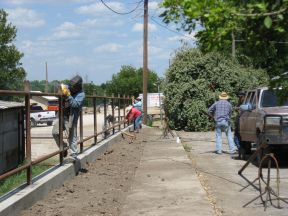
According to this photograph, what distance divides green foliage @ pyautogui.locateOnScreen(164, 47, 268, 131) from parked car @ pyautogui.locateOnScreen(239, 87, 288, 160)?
12.4 m

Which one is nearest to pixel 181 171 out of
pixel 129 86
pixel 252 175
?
pixel 252 175

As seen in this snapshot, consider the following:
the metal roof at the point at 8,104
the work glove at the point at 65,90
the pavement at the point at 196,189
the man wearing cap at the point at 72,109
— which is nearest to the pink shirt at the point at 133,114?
the pavement at the point at 196,189

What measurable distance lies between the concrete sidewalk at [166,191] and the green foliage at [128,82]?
73063 millimetres

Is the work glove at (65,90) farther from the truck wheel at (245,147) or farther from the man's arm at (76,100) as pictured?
the truck wheel at (245,147)

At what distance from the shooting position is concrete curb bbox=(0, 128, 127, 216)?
21.2 feet

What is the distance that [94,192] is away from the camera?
8.85m

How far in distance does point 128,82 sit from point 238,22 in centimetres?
9063

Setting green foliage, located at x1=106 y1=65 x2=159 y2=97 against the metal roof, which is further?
green foliage, located at x1=106 y1=65 x2=159 y2=97

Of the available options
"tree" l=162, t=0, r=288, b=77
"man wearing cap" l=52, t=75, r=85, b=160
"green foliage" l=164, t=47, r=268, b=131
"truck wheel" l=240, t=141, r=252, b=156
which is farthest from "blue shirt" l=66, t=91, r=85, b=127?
"green foliage" l=164, t=47, r=268, b=131

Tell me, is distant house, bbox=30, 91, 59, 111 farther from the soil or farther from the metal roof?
the soil

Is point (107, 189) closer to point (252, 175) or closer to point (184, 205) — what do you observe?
point (184, 205)

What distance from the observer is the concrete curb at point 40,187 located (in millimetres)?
6473

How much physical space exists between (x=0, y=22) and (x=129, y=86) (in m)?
55.8

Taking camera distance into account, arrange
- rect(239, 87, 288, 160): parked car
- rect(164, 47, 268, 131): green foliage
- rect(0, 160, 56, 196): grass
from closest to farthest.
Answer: rect(0, 160, 56, 196): grass < rect(239, 87, 288, 160): parked car < rect(164, 47, 268, 131): green foliage
